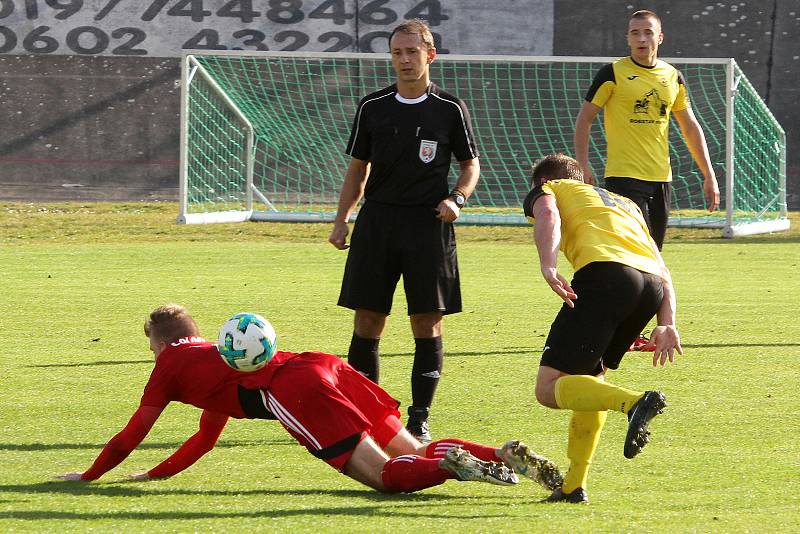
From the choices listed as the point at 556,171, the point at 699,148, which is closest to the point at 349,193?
the point at 556,171

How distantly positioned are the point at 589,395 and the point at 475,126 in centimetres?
1982

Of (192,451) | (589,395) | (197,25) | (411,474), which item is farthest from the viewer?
(197,25)

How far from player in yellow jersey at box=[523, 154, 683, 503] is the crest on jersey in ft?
2.92

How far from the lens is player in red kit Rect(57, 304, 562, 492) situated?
445cm

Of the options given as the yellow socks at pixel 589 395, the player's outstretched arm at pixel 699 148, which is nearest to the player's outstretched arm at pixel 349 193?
the yellow socks at pixel 589 395

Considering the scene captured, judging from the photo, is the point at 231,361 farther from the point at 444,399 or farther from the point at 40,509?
the point at 444,399

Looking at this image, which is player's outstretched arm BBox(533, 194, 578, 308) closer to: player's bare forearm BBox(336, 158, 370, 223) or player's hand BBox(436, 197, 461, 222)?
player's hand BBox(436, 197, 461, 222)

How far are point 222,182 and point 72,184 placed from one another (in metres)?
7.40

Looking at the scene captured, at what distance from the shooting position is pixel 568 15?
83.3 ft

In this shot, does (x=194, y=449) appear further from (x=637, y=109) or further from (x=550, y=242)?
(x=637, y=109)

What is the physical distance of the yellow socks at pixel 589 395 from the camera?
4.27m

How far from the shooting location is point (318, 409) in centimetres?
457

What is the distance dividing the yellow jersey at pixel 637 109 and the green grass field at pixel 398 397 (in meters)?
1.20

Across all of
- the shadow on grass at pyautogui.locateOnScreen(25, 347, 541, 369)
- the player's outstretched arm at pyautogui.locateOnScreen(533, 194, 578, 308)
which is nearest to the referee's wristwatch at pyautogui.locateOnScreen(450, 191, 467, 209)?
the player's outstretched arm at pyautogui.locateOnScreen(533, 194, 578, 308)
